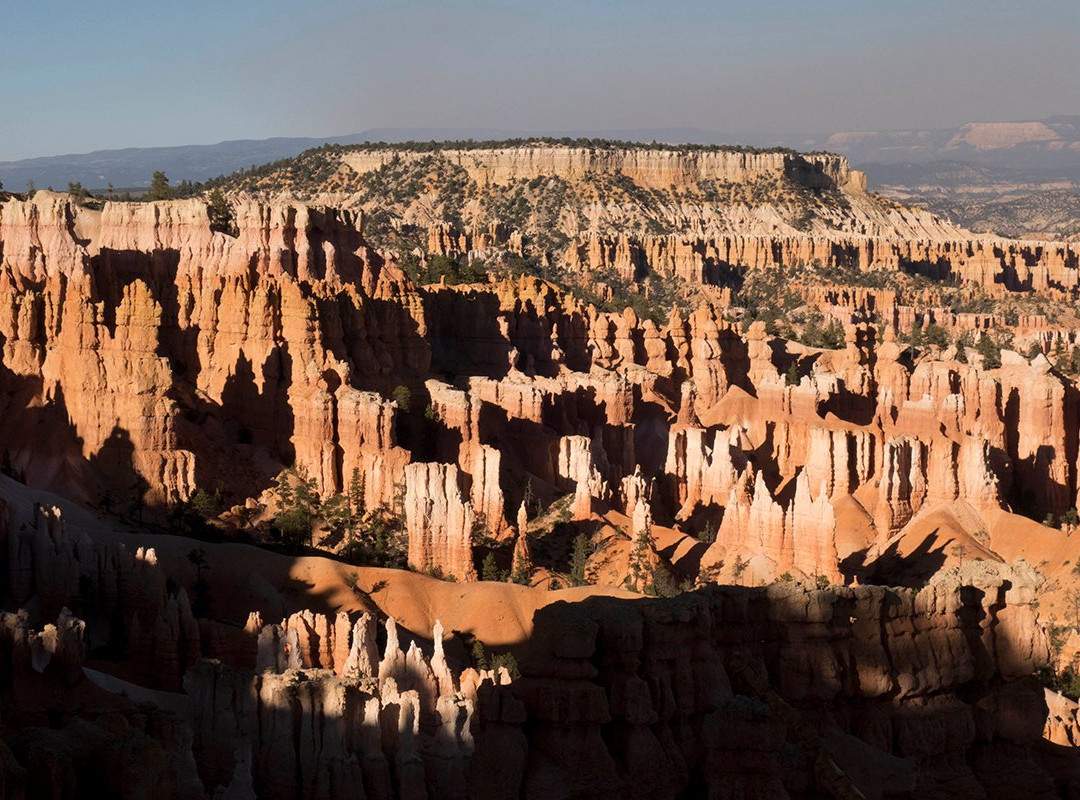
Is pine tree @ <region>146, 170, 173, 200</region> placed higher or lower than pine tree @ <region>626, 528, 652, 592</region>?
higher

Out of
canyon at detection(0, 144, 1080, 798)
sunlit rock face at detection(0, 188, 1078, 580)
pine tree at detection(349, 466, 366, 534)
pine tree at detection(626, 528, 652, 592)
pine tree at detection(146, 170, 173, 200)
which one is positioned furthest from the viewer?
pine tree at detection(146, 170, 173, 200)

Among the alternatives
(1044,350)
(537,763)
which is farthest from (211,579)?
(1044,350)

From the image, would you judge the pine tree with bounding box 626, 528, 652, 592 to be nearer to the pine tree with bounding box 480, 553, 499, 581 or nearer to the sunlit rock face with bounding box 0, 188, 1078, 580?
the sunlit rock face with bounding box 0, 188, 1078, 580

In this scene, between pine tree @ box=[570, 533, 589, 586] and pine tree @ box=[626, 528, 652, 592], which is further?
pine tree @ box=[570, 533, 589, 586]

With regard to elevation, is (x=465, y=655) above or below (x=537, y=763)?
below

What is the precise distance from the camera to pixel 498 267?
5128 inches

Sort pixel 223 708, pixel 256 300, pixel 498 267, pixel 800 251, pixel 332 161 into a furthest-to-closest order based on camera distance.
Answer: pixel 332 161
pixel 800 251
pixel 498 267
pixel 256 300
pixel 223 708

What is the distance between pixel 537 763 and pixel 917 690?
7762mm

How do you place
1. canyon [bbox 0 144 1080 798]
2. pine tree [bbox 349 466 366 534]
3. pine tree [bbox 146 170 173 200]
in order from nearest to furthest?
canyon [bbox 0 144 1080 798], pine tree [bbox 349 466 366 534], pine tree [bbox 146 170 173 200]

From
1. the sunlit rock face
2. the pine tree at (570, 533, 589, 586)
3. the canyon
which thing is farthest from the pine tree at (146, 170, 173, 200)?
the pine tree at (570, 533, 589, 586)

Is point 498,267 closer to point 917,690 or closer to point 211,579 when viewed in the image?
point 211,579

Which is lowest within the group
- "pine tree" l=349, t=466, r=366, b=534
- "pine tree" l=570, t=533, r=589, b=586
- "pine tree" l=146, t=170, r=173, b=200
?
"pine tree" l=570, t=533, r=589, b=586

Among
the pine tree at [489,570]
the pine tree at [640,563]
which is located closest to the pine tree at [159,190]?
the pine tree at [489,570]

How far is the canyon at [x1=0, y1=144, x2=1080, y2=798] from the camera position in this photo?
1091 inches
